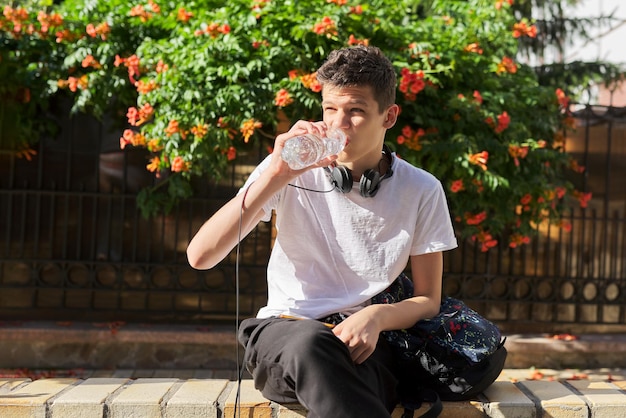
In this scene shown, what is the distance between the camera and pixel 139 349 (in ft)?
18.6

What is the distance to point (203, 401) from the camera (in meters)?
2.26

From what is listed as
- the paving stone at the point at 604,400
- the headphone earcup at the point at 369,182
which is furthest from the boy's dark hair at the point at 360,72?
the paving stone at the point at 604,400

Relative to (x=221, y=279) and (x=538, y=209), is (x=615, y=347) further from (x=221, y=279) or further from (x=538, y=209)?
(x=221, y=279)

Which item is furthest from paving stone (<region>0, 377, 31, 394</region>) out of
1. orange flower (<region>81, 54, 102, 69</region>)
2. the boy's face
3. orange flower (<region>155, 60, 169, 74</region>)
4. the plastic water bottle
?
orange flower (<region>81, 54, 102, 69</region>)

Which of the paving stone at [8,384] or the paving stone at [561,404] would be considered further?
the paving stone at [8,384]

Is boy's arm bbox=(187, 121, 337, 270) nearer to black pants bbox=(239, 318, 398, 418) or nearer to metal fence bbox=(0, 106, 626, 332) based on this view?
black pants bbox=(239, 318, 398, 418)

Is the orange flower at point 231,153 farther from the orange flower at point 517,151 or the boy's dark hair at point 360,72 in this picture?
the boy's dark hair at point 360,72

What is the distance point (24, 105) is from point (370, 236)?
424 centimetres

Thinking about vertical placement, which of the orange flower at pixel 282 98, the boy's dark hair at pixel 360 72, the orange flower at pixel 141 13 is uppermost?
the orange flower at pixel 141 13

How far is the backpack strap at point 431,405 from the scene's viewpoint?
2154 millimetres

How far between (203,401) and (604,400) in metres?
1.34

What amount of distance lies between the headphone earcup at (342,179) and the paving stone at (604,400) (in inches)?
42.6

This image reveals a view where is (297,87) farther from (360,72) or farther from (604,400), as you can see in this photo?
(604,400)

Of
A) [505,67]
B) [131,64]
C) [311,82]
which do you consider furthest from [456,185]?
[131,64]
